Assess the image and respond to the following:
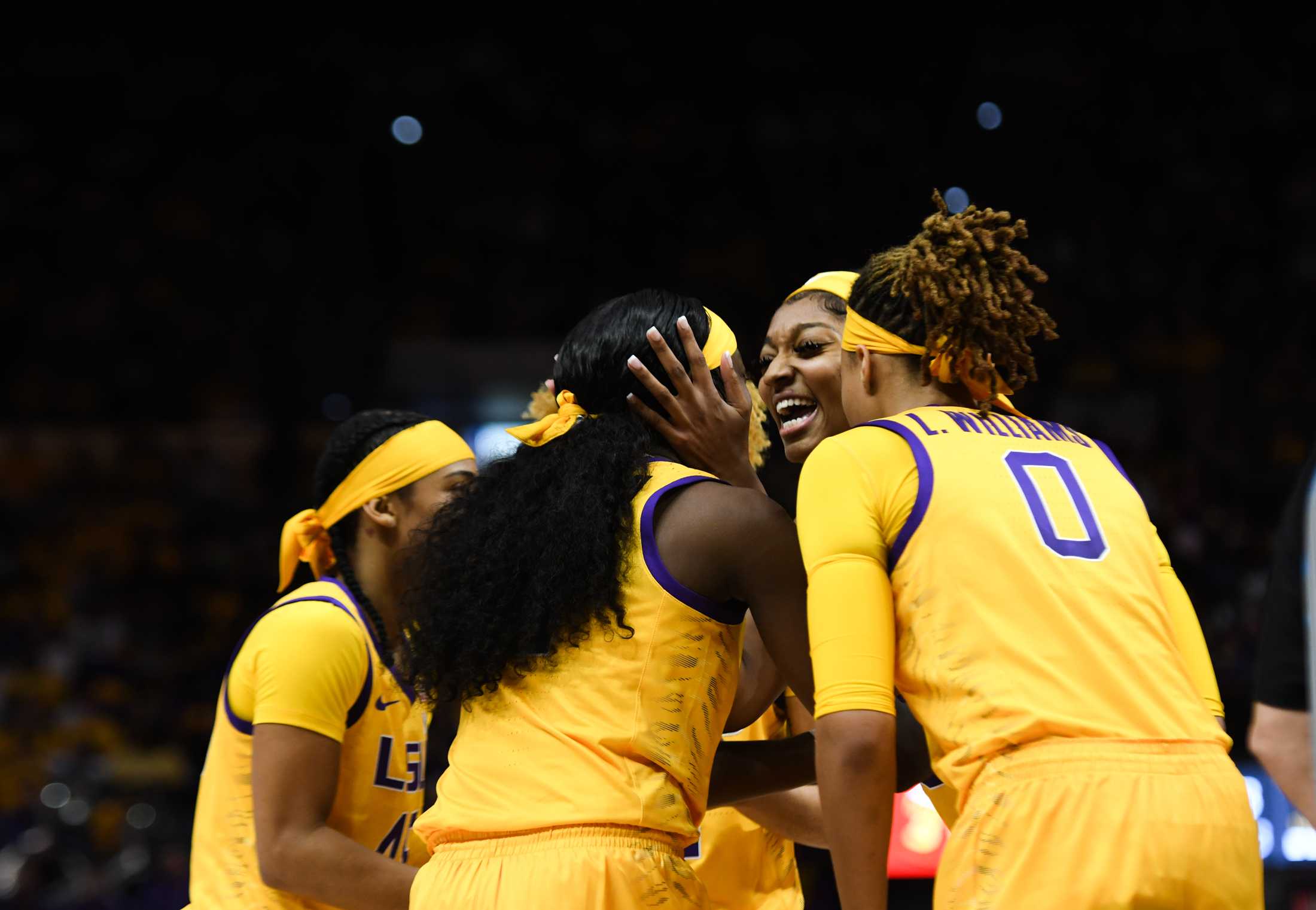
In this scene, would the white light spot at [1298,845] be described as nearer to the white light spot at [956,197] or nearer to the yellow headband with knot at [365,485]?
the yellow headband with knot at [365,485]

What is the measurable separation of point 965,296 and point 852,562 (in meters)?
0.58

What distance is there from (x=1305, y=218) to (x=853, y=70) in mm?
4744

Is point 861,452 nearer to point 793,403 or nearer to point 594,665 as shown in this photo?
point 594,665

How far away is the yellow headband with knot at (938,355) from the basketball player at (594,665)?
382 millimetres

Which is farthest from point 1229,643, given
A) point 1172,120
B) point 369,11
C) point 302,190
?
point 369,11

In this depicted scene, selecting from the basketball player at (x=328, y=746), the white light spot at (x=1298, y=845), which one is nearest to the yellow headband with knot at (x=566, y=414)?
the basketball player at (x=328, y=746)

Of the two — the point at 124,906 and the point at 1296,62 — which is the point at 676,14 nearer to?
the point at 1296,62

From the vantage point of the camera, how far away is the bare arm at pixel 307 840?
2.98 m

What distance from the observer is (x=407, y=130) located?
48.8 ft

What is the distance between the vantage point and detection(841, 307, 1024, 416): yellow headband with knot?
2.57 meters


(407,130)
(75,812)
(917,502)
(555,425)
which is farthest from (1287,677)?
(407,130)

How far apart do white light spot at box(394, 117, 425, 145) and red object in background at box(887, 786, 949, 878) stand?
1040cm

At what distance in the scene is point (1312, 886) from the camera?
605 centimetres

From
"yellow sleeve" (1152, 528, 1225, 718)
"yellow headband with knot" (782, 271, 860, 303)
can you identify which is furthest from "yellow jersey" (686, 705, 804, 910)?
"yellow sleeve" (1152, 528, 1225, 718)
